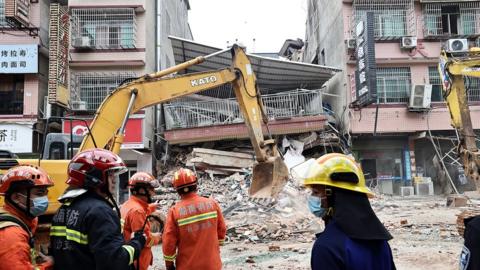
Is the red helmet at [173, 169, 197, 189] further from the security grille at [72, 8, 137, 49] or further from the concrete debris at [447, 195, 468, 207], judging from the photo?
the security grille at [72, 8, 137, 49]

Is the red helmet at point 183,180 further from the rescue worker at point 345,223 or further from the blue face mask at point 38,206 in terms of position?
the rescue worker at point 345,223

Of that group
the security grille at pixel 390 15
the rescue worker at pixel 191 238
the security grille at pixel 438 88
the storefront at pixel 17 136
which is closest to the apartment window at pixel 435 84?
the security grille at pixel 438 88

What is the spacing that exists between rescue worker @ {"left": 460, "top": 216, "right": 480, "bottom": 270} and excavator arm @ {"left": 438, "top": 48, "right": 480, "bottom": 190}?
994 cm

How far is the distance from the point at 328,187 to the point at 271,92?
20.7 m

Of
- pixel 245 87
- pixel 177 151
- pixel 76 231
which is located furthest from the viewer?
pixel 177 151

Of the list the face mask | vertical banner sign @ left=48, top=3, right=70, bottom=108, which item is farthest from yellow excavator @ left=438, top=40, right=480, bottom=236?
vertical banner sign @ left=48, top=3, right=70, bottom=108

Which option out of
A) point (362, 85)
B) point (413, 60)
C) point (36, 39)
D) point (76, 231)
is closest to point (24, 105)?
point (36, 39)

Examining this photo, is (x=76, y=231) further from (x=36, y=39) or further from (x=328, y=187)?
(x=36, y=39)

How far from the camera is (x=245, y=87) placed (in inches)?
430

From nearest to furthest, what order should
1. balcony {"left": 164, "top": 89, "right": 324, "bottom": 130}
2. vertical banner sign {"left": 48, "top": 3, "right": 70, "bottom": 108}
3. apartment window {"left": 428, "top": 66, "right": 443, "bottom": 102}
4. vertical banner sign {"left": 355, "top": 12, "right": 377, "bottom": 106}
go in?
vertical banner sign {"left": 48, "top": 3, "right": 70, "bottom": 108} < vertical banner sign {"left": 355, "top": 12, "right": 377, "bottom": 106} < balcony {"left": 164, "top": 89, "right": 324, "bottom": 130} < apartment window {"left": 428, "top": 66, "right": 443, "bottom": 102}

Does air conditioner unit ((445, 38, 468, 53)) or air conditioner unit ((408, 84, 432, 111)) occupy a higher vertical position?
air conditioner unit ((445, 38, 468, 53))

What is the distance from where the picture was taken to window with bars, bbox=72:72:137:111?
2034 centimetres

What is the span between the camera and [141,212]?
4559mm

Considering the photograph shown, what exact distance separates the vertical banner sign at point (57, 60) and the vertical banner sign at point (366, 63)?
12.5 m
